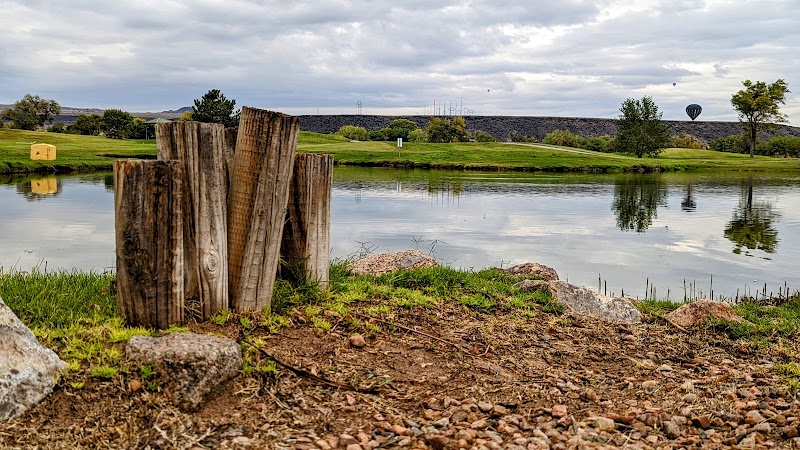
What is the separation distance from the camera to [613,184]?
46.0m

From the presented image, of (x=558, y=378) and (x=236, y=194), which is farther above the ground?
(x=236, y=194)

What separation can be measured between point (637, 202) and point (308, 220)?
29323 mm

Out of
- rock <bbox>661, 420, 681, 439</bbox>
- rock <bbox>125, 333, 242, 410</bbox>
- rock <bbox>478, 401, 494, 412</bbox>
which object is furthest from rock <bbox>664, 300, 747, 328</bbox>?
rock <bbox>125, 333, 242, 410</bbox>

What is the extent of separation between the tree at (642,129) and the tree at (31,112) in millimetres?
83372

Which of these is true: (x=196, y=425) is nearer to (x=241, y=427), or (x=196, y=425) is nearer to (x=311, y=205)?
(x=241, y=427)

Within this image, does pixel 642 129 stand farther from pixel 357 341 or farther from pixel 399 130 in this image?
pixel 357 341

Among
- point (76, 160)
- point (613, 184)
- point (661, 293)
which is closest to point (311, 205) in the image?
point (661, 293)

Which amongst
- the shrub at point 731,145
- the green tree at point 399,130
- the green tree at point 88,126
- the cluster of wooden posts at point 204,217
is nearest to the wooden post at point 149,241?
the cluster of wooden posts at point 204,217

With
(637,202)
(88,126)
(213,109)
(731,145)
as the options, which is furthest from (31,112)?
(731,145)

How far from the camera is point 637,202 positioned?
110 ft

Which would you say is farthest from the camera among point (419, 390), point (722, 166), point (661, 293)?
point (722, 166)

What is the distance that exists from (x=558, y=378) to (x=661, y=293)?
7823mm

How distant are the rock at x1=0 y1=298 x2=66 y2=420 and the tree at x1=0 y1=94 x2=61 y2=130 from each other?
108 metres

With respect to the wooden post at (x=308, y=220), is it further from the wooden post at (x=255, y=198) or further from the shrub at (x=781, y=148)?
the shrub at (x=781, y=148)
